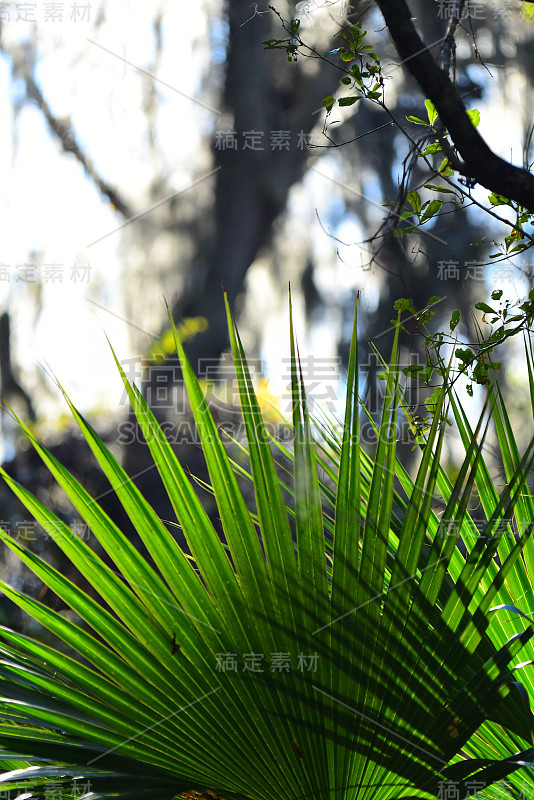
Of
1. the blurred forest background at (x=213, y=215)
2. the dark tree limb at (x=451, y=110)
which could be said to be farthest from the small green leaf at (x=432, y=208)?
the blurred forest background at (x=213, y=215)

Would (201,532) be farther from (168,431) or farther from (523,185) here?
(168,431)

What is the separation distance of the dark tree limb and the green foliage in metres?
0.23

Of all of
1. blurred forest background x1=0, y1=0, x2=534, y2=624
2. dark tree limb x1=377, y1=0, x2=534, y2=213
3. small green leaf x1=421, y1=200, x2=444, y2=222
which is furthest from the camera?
blurred forest background x1=0, y1=0, x2=534, y2=624

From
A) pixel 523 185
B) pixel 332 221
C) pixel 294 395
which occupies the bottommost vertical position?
pixel 294 395

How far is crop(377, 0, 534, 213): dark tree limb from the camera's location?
799mm

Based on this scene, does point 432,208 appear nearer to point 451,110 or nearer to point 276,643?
point 451,110

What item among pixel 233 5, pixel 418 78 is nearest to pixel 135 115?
pixel 233 5

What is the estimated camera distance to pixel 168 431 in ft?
A: 15.4

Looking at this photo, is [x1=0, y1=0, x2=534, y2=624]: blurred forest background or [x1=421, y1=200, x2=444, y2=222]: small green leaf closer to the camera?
[x1=421, y1=200, x2=444, y2=222]: small green leaf

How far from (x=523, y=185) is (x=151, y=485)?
4274 mm

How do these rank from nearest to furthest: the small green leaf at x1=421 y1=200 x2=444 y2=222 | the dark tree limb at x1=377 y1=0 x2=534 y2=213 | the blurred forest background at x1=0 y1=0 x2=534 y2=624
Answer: the dark tree limb at x1=377 y1=0 x2=534 y2=213
the small green leaf at x1=421 y1=200 x2=444 y2=222
the blurred forest background at x1=0 y1=0 x2=534 y2=624

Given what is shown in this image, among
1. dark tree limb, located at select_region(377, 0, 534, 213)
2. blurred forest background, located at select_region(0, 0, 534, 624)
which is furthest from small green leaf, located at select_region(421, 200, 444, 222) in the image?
blurred forest background, located at select_region(0, 0, 534, 624)

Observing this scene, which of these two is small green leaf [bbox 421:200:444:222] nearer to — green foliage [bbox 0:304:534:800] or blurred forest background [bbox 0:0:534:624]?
green foliage [bbox 0:304:534:800]

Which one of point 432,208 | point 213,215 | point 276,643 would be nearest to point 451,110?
point 432,208
